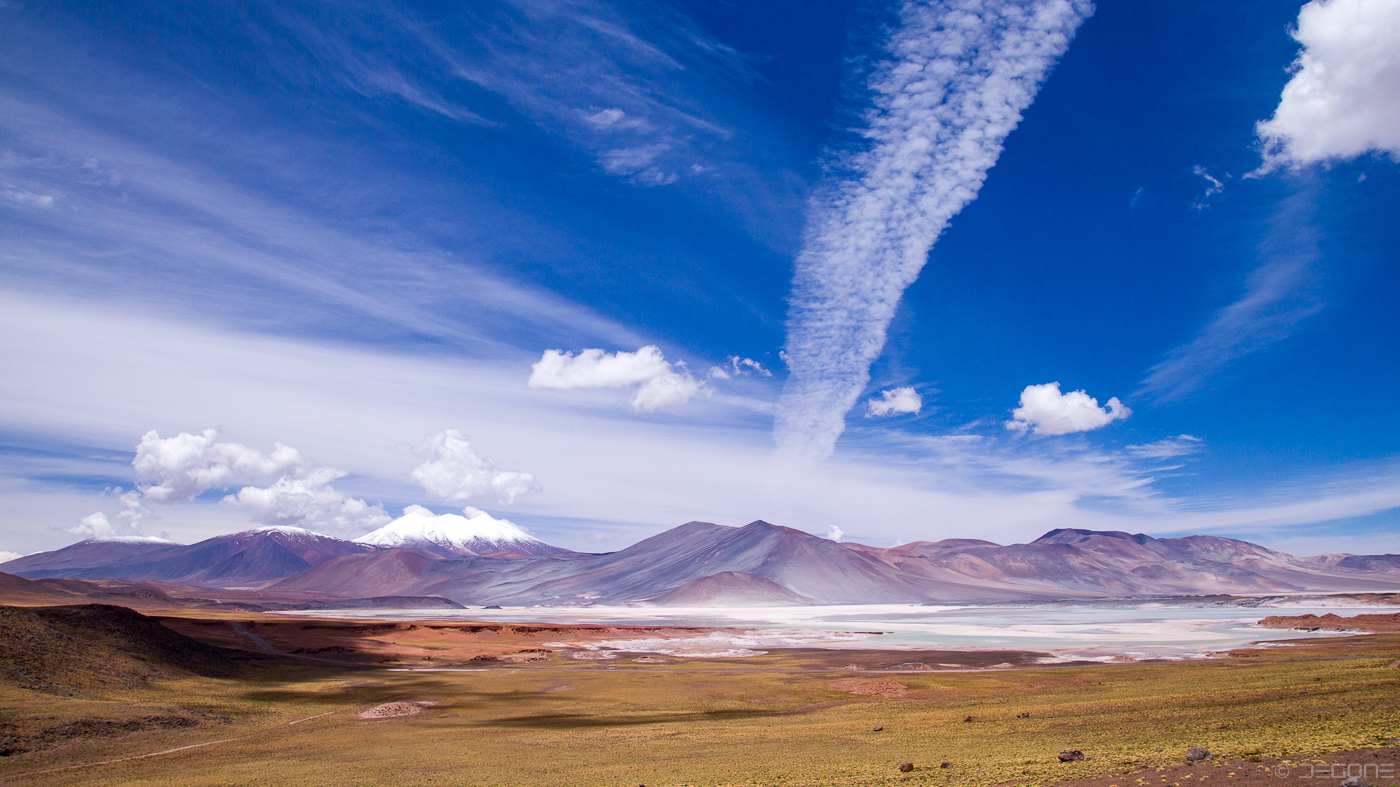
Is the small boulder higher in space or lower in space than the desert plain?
higher

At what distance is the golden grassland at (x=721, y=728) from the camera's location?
15078 mm

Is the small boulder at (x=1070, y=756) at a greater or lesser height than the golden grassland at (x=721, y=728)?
greater

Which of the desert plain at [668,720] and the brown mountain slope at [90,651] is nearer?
the desert plain at [668,720]

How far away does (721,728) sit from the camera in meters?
22.9

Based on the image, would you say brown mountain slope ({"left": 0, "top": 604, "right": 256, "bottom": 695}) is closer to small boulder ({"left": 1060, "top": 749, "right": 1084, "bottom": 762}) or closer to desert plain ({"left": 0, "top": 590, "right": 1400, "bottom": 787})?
desert plain ({"left": 0, "top": 590, "right": 1400, "bottom": 787})

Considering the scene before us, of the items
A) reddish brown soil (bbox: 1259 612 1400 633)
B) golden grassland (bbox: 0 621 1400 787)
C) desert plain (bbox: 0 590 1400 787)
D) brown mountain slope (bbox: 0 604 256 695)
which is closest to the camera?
desert plain (bbox: 0 590 1400 787)

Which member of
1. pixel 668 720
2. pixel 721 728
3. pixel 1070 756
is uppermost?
pixel 1070 756

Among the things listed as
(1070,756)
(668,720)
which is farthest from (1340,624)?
(1070,756)

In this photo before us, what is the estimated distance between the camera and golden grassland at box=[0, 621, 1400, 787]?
49.5ft

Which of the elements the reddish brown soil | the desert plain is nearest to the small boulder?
the desert plain

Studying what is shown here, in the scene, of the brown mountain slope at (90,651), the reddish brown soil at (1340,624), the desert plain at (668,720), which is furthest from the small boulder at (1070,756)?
the reddish brown soil at (1340,624)

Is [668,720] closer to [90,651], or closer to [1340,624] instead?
[90,651]

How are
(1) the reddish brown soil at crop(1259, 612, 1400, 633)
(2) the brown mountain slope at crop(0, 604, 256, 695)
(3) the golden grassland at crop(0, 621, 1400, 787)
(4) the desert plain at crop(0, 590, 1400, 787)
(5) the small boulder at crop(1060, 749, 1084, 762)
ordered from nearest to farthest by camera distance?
(5) the small boulder at crop(1060, 749, 1084, 762), (4) the desert plain at crop(0, 590, 1400, 787), (3) the golden grassland at crop(0, 621, 1400, 787), (2) the brown mountain slope at crop(0, 604, 256, 695), (1) the reddish brown soil at crop(1259, 612, 1400, 633)

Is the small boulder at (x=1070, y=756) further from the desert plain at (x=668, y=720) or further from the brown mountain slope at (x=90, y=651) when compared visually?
the brown mountain slope at (x=90, y=651)
